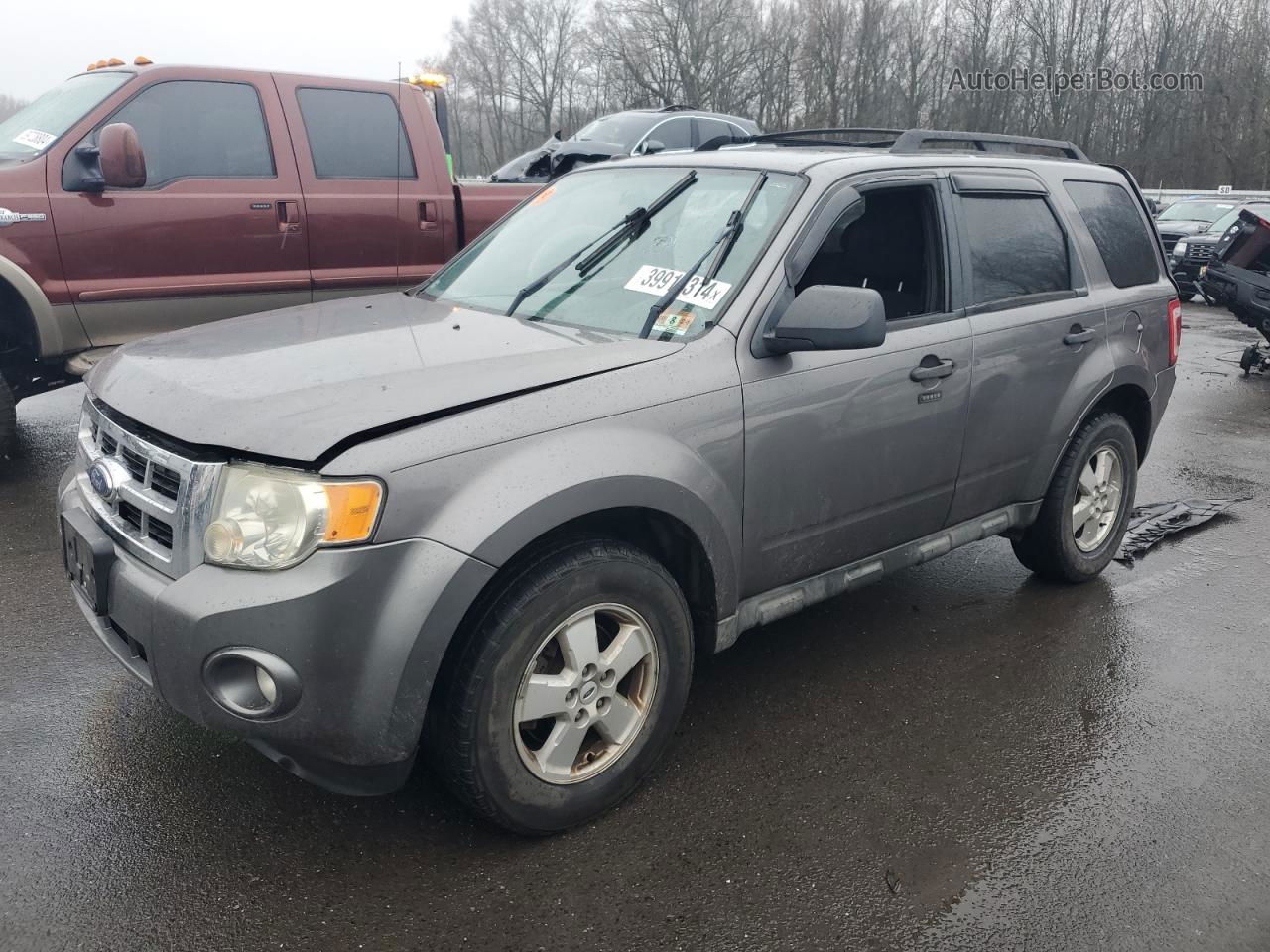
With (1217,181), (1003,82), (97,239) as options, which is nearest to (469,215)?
(97,239)

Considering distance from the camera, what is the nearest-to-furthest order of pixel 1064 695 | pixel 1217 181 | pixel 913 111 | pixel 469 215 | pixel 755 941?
pixel 755 941 < pixel 1064 695 < pixel 469 215 < pixel 1217 181 < pixel 913 111

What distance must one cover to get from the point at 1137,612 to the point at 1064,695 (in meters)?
0.95

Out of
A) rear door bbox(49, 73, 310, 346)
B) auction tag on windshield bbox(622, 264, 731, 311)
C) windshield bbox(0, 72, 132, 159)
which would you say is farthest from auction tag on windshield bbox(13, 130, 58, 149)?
auction tag on windshield bbox(622, 264, 731, 311)

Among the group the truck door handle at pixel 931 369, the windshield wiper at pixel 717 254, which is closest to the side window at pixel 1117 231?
the truck door handle at pixel 931 369

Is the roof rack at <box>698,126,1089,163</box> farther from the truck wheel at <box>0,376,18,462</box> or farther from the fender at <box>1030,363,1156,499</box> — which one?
the truck wheel at <box>0,376,18,462</box>

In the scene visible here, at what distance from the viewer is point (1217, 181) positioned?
45.4 meters

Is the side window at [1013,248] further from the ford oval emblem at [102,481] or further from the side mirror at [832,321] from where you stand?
the ford oval emblem at [102,481]

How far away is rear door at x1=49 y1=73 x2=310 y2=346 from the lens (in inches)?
214

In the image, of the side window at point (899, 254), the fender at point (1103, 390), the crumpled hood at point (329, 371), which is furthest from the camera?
the fender at point (1103, 390)

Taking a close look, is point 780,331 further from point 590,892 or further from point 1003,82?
point 1003,82

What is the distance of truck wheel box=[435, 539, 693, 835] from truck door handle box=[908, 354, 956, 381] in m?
1.19

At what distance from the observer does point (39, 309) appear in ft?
17.3

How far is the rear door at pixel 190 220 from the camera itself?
5441 mm

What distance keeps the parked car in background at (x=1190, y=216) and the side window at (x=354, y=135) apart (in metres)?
16.2
